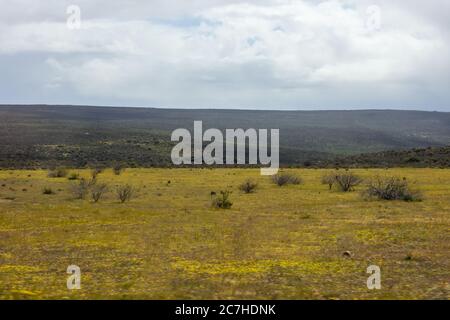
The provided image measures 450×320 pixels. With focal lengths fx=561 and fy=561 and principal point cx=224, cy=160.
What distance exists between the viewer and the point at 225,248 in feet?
51.0

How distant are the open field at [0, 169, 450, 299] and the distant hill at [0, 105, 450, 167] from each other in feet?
144

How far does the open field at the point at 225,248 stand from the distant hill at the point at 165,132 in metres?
43.8

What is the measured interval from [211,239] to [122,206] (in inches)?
405

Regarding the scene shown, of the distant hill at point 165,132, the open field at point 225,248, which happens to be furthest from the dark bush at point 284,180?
the distant hill at point 165,132

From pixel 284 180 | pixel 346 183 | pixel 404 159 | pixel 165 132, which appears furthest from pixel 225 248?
pixel 165 132

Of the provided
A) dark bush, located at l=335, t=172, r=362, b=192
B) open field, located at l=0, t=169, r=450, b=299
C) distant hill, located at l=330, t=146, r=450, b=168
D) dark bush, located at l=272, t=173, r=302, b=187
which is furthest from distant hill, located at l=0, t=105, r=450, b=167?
open field, located at l=0, t=169, r=450, b=299

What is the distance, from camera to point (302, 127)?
146500mm

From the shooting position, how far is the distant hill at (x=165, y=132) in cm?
7755

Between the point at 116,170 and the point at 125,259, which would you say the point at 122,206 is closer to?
the point at 125,259

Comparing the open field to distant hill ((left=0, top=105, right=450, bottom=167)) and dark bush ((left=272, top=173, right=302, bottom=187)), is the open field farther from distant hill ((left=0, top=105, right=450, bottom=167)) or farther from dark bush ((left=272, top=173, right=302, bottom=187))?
distant hill ((left=0, top=105, right=450, bottom=167))

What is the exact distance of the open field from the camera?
11094mm

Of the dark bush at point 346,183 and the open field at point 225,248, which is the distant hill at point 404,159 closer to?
the dark bush at point 346,183
